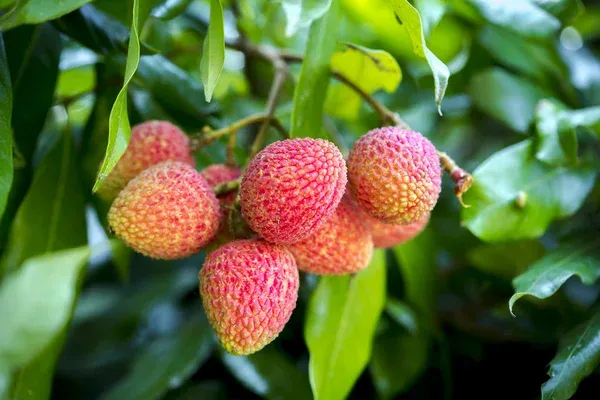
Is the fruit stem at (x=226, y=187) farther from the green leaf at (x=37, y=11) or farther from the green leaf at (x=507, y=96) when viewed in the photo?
the green leaf at (x=507, y=96)

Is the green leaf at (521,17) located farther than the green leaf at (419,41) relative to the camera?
Yes

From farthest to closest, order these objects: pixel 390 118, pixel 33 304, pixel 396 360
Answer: pixel 396 360, pixel 390 118, pixel 33 304

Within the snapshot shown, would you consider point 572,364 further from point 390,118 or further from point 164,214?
point 164,214

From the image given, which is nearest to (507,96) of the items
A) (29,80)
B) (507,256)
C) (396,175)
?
(507,256)

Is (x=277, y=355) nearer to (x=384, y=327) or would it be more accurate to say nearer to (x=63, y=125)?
(x=384, y=327)

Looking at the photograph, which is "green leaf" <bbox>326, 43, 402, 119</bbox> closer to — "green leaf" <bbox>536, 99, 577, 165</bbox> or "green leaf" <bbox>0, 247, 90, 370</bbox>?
"green leaf" <bbox>536, 99, 577, 165</bbox>

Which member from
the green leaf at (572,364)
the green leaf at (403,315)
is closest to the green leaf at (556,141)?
the green leaf at (572,364)

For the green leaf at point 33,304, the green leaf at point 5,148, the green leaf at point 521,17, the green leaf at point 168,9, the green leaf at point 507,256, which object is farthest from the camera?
the green leaf at point 507,256

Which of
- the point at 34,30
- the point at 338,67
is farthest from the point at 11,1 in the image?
the point at 338,67
